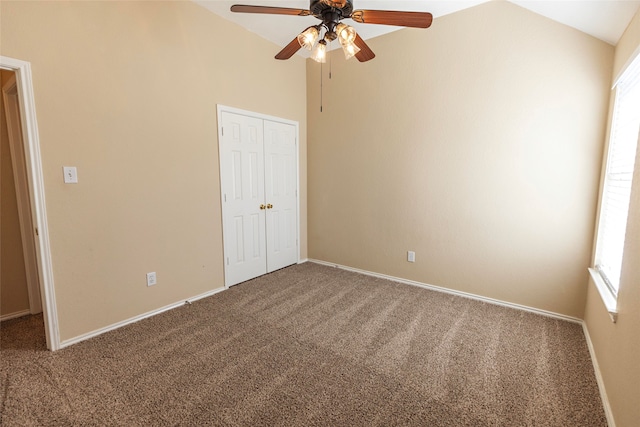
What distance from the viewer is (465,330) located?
2.50 m

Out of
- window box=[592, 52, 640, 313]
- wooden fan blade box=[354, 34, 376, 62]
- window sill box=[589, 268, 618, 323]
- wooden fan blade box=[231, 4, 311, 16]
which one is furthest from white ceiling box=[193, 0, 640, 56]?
window sill box=[589, 268, 618, 323]

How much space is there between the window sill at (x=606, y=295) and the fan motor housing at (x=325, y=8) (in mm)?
2367

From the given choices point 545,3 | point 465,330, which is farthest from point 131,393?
point 545,3

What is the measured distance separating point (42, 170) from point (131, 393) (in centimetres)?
162

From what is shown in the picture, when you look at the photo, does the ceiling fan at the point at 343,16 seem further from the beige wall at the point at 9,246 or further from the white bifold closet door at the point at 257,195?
the beige wall at the point at 9,246

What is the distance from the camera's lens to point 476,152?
297 cm

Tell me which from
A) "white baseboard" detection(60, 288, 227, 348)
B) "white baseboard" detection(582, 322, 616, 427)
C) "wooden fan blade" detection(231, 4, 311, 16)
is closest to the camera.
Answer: "white baseboard" detection(582, 322, 616, 427)

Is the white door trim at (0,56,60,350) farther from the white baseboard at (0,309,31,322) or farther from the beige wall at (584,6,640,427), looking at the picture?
the beige wall at (584,6,640,427)

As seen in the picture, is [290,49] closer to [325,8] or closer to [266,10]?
[266,10]

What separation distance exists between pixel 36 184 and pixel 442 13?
3819mm

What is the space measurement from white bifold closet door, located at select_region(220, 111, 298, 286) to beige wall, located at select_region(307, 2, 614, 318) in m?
0.64

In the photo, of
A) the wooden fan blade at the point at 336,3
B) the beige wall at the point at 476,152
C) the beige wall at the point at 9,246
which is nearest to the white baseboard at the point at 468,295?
the beige wall at the point at 476,152

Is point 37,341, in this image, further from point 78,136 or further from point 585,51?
Answer: point 585,51

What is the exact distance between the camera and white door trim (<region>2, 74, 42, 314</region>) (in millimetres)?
2533
